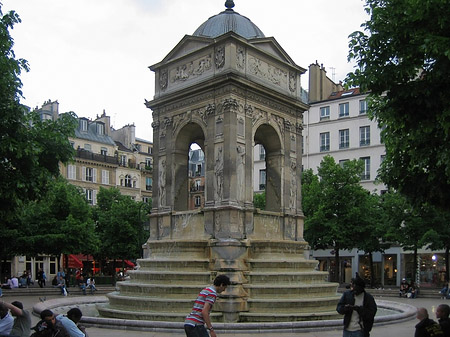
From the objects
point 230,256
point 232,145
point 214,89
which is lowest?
point 230,256

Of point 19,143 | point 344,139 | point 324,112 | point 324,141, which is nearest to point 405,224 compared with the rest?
point 344,139

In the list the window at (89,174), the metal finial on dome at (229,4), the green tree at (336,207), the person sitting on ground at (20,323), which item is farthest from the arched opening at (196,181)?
the person sitting on ground at (20,323)

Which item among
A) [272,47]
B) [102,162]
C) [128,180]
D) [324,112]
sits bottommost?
[128,180]

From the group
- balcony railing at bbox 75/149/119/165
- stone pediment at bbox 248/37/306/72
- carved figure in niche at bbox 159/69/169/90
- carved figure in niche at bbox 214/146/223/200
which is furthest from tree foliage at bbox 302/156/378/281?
balcony railing at bbox 75/149/119/165

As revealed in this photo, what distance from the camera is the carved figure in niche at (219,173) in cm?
2059

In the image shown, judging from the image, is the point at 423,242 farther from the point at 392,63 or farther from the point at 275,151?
the point at 392,63

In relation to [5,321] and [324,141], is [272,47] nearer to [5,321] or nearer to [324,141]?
[5,321]

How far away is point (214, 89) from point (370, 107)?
7130 mm

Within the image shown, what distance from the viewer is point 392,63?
13227mm

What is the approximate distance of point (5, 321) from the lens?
9.71 meters

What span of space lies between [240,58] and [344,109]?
42.8 metres

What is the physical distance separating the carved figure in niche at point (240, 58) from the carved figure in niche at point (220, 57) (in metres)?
0.51

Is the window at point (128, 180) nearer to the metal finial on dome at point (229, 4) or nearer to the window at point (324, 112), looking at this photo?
the window at point (324, 112)

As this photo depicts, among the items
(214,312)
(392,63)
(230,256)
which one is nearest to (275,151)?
(230,256)
